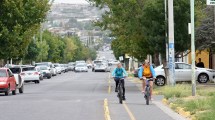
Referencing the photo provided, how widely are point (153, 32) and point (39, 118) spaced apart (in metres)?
19.6

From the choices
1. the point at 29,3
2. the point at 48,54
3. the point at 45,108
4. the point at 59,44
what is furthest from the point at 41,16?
the point at 59,44

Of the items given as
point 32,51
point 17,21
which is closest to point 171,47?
point 17,21

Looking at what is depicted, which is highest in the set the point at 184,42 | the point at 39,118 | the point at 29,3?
the point at 29,3

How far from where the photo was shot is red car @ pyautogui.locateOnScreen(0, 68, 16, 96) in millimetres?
31598

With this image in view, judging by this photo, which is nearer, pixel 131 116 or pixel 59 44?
pixel 131 116

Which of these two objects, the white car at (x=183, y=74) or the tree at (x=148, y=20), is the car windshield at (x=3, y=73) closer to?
the tree at (x=148, y=20)

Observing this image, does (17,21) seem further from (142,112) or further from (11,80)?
(142,112)

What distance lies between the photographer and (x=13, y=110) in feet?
69.5

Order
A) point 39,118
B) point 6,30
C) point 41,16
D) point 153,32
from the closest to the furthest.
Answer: point 39,118 < point 153,32 < point 6,30 < point 41,16

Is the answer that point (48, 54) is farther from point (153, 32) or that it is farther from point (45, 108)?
point (45, 108)

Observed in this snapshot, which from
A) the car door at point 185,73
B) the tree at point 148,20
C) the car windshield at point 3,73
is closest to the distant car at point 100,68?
the tree at point 148,20

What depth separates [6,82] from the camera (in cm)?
3161

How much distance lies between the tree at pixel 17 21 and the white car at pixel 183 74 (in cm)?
1247

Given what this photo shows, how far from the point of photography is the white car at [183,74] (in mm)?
40625
